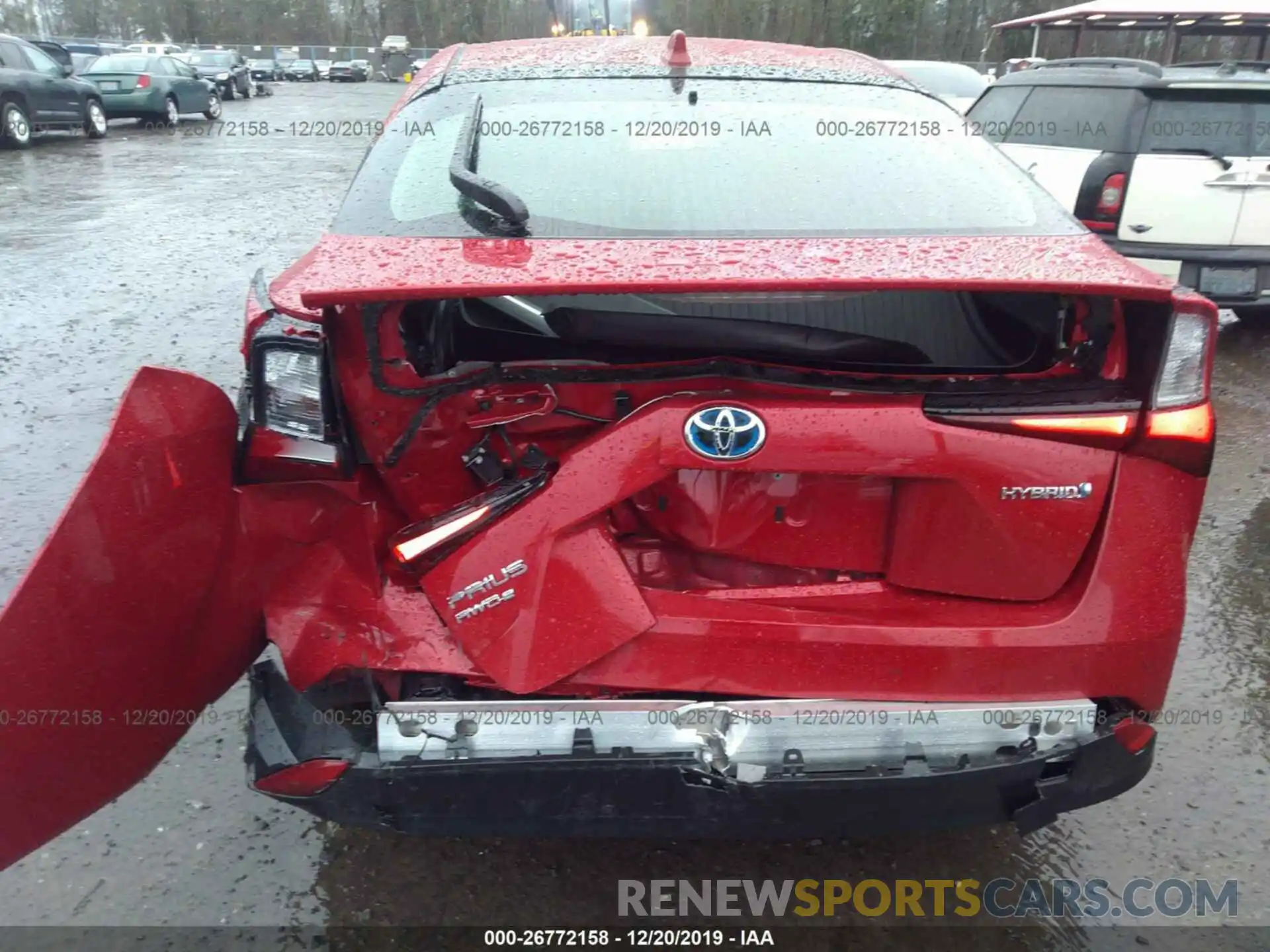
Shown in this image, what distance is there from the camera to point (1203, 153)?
5758 mm

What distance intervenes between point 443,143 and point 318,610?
127cm

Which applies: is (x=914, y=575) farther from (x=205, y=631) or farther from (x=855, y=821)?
(x=205, y=631)

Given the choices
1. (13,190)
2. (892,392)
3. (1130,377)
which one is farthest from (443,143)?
(13,190)

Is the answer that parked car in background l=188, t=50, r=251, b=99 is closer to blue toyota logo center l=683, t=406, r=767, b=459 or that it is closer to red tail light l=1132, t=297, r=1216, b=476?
blue toyota logo center l=683, t=406, r=767, b=459

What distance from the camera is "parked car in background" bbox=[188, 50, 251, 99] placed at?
2828cm

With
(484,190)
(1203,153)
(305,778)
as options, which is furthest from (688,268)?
(1203,153)

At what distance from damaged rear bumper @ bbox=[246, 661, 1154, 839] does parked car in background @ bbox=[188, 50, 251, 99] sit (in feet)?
99.9

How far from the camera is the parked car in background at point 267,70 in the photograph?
38.0 meters

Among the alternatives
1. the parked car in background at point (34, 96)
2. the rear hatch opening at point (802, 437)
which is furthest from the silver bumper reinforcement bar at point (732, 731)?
the parked car in background at point (34, 96)

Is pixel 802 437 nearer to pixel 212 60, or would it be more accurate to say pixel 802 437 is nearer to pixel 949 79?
pixel 949 79

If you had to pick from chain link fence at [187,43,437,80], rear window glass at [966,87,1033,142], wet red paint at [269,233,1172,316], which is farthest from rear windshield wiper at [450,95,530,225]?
chain link fence at [187,43,437,80]

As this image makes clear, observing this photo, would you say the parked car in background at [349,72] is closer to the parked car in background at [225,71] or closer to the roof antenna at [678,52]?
the parked car in background at [225,71]

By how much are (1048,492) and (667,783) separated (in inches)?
35.5

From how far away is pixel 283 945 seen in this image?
2.16m
